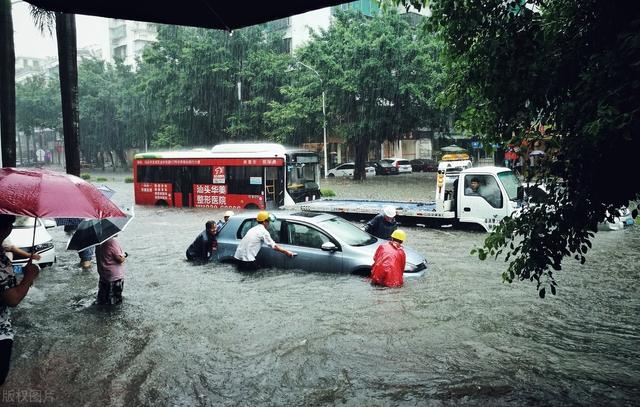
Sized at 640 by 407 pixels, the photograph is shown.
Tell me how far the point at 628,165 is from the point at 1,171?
5.34m

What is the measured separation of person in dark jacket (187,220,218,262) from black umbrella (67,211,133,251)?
3202 millimetres

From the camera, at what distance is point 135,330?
757 cm

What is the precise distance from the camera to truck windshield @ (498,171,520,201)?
14.5 metres

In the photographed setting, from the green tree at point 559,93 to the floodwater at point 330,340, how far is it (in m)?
2.15

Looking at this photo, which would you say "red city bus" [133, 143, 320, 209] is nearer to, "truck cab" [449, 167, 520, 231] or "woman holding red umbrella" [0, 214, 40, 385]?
"truck cab" [449, 167, 520, 231]

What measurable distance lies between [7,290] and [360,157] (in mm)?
35052

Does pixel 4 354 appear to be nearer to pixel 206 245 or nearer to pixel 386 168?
A: pixel 206 245

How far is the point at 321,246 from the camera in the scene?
951 centimetres

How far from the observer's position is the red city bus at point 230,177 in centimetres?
2141

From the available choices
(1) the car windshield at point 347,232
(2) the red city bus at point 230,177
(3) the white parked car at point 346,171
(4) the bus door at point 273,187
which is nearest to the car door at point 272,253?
(1) the car windshield at point 347,232

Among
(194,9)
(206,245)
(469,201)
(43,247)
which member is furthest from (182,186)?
(194,9)

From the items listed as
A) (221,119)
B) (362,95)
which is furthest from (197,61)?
(362,95)

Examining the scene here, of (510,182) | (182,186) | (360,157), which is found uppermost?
(360,157)

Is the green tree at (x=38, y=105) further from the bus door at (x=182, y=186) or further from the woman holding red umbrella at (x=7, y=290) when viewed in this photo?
the woman holding red umbrella at (x=7, y=290)
